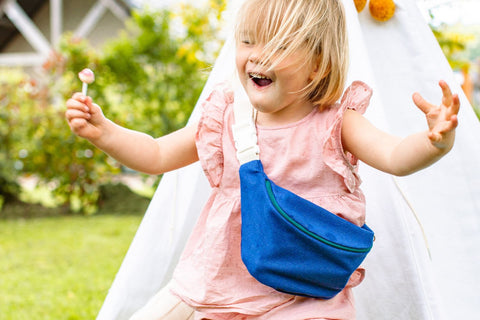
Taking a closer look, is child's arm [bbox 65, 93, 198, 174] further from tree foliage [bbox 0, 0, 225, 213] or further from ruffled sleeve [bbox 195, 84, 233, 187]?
tree foliage [bbox 0, 0, 225, 213]

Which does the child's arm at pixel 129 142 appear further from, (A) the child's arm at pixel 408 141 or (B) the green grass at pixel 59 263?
(B) the green grass at pixel 59 263

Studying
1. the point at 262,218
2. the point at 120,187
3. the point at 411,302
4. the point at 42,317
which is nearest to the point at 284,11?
the point at 262,218

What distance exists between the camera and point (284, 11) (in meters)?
1.51

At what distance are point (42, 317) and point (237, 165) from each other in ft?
6.36

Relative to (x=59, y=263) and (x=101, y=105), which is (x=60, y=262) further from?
(x=101, y=105)

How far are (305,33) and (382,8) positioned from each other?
2.25ft

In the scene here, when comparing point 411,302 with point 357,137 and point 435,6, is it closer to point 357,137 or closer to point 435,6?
point 357,137

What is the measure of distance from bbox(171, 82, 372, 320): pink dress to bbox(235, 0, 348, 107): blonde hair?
0.28 ft

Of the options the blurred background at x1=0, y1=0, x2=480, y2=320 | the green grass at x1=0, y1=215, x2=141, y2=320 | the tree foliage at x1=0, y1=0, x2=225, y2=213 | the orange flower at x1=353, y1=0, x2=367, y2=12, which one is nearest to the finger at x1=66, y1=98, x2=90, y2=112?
the orange flower at x1=353, y1=0, x2=367, y2=12

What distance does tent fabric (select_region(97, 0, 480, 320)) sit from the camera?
6.43 ft

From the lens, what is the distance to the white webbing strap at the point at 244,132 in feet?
5.28

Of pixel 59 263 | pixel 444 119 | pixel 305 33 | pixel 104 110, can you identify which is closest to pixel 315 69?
pixel 305 33

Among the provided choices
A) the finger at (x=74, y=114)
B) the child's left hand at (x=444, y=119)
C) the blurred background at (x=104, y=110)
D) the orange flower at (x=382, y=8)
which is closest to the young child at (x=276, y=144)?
the finger at (x=74, y=114)

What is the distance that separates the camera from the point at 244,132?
1.66m
